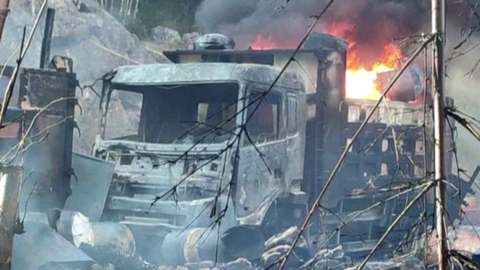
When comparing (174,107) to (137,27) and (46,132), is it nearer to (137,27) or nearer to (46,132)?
(46,132)

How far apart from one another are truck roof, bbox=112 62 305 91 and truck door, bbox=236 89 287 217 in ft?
0.73

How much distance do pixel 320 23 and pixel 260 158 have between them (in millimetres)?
10937

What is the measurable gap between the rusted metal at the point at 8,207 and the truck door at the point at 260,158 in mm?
3402

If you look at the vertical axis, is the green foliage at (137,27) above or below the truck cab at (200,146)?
above

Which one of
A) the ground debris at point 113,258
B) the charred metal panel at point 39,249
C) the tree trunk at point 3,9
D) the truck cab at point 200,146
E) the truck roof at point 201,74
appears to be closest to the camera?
the tree trunk at point 3,9

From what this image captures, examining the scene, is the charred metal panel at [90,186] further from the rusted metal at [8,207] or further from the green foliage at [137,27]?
the green foliage at [137,27]

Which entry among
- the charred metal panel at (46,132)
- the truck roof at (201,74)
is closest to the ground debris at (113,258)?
the charred metal panel at (46,132)

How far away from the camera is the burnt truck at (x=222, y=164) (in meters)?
7.48

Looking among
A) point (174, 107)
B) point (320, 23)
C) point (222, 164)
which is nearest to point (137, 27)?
point (320, 23)

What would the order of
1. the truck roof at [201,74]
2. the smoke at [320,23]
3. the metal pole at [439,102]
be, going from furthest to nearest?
the smoke at [320,23]
the truck roof at [201,74]
the metal pole at [439,102]

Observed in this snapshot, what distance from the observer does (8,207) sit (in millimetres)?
4590

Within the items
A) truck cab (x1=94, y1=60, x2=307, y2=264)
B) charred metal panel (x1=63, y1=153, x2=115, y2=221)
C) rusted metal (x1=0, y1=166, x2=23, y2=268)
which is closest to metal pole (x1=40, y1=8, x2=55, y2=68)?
truck cab (x1=94, y1=60, x2=307, y2=264)

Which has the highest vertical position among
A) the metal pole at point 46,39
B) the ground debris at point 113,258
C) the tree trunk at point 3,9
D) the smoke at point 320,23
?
the smoke at point 320,23

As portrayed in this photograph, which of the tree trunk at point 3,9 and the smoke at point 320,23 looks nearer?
the tree trunk at point 3,9
